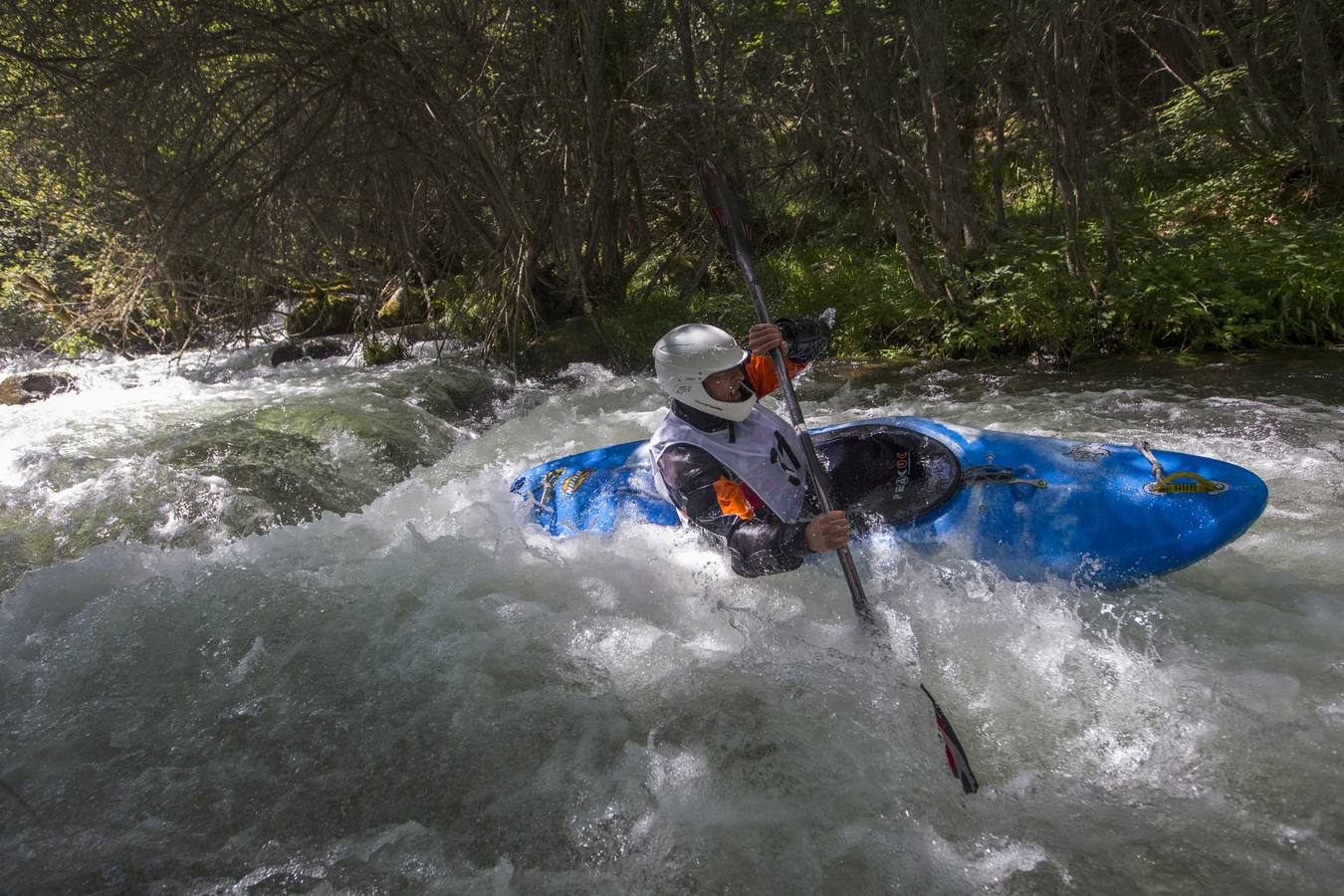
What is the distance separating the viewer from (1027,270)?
20.6ft

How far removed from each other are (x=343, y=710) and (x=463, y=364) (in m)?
5.53

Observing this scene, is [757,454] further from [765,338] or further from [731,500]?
[765,338]

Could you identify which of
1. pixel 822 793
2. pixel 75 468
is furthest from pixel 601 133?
pixel 822 793

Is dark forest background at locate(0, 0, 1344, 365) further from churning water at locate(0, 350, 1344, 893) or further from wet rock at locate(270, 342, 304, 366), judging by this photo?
churning water at locate(0, 350, 1344, 893)

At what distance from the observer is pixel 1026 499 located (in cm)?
294

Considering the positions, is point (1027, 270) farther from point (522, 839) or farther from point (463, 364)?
point (522, 839)

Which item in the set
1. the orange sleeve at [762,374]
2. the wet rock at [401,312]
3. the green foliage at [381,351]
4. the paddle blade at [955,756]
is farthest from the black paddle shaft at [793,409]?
the wet rock at [401,312]

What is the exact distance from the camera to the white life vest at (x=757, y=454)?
296cm

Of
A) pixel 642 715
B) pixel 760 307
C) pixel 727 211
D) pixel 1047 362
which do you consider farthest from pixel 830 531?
pixel 1047 362

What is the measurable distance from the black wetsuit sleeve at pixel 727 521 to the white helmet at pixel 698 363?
0.18m

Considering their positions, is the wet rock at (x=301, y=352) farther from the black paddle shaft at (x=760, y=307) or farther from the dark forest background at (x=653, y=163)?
the black paddle shaft at (x=760, y=307)

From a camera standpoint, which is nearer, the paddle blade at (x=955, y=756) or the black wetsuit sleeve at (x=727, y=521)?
the paddle blade at (x=955, y=756)

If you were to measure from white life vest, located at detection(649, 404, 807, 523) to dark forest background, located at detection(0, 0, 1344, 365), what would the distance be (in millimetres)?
3321

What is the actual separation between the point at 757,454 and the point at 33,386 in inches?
315
